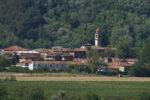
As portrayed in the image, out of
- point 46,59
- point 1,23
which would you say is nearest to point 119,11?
point 1,23

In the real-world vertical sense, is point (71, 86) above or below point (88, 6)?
below

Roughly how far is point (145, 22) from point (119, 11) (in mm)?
7743

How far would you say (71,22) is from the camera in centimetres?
13012

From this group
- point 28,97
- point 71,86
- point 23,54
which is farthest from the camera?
point 23,54

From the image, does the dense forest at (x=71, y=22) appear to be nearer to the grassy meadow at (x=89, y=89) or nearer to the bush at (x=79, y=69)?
the bush at (x=79, y=69)

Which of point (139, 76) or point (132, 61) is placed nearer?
point (139, 76)

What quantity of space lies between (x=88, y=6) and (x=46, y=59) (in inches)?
2098

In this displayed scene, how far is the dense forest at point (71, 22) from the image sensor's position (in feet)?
371

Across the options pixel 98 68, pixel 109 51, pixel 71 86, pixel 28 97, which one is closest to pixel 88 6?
pixel 109 51

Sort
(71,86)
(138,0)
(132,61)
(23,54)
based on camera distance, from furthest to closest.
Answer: (138,0), (23,54), (132,61), (71,86)

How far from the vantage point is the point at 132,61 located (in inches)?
3258

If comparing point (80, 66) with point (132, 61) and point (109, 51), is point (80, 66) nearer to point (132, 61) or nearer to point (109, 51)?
point (132, 61)

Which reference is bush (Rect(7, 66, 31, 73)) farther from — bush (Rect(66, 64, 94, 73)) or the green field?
the green field

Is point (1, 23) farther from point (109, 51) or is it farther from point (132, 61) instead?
point (132, 61)
